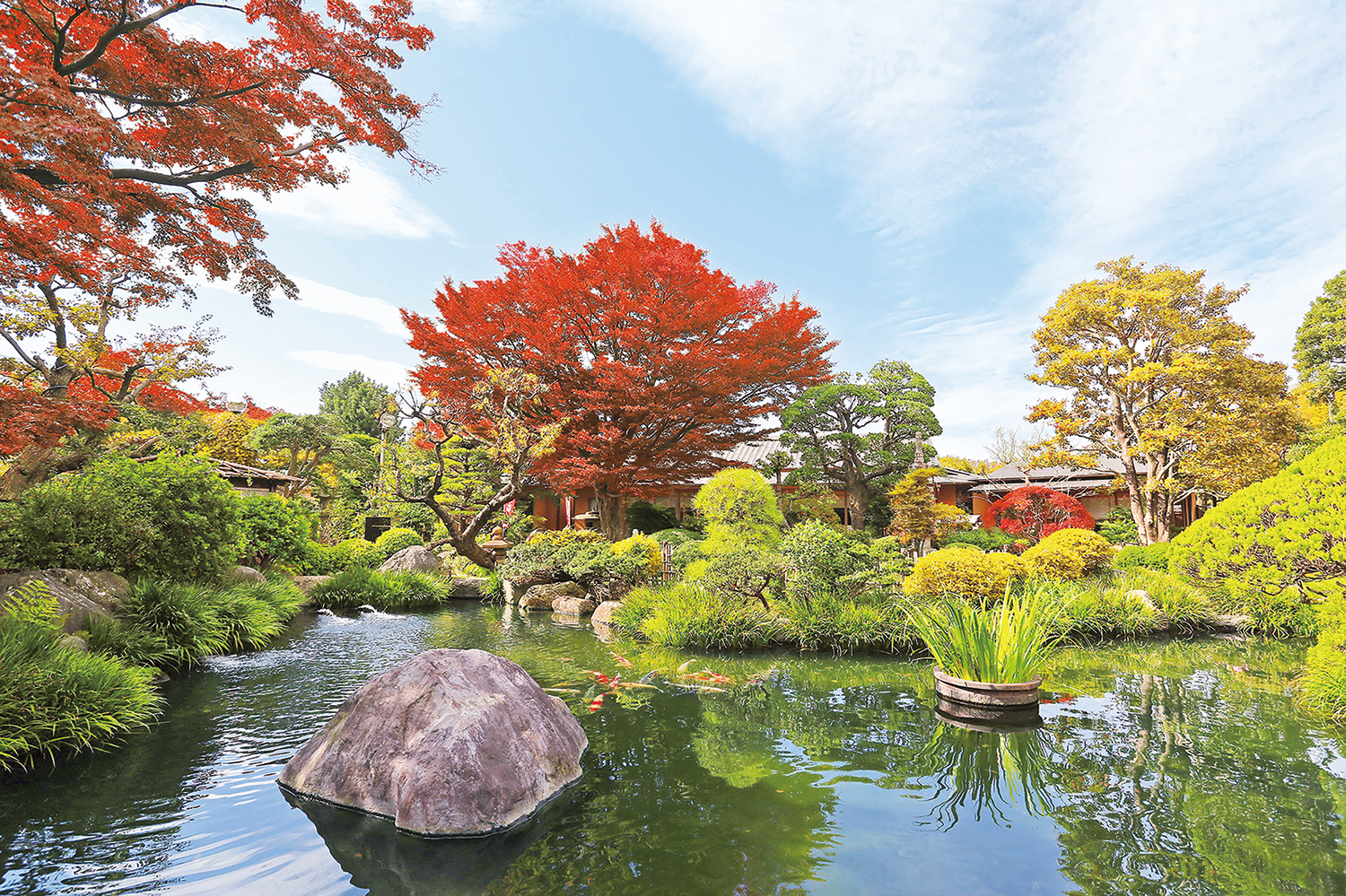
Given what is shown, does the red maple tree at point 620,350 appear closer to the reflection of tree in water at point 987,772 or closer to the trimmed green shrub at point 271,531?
Result: the trimmed green shrub at point 271,531

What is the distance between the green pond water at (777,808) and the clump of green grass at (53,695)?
21cm

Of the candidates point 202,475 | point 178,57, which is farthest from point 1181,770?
point 202,475

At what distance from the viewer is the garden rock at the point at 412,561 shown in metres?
13.7

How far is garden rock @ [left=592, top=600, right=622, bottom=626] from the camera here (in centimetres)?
997

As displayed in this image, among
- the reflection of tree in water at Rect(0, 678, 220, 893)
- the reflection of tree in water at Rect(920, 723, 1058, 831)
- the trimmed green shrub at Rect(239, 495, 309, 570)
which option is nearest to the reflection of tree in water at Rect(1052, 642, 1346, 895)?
the reflection of tree in water at Rect(920, 723, 1058, 831)

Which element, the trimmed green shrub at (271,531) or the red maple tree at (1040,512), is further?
the red maple tree at (1040,512)

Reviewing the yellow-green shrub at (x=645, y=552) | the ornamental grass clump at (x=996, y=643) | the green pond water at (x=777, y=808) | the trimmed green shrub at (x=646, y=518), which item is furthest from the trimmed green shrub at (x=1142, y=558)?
the trimmed green shrub at (x=646, y=518)

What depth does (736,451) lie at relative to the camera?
79.9ft

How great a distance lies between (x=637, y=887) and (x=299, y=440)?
55.4 ft

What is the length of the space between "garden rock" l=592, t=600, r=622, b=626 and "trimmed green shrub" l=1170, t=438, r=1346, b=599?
753cm

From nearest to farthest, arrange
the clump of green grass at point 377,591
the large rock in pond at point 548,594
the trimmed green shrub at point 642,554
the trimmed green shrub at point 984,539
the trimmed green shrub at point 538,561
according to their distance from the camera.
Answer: the trimmed green shrub at point 642,554
the clump of green grass at point 377,591
the large rock in pond at point 548,594
the trimmed green shrub at point 538,561
the trimmed green shrub at point 984,539

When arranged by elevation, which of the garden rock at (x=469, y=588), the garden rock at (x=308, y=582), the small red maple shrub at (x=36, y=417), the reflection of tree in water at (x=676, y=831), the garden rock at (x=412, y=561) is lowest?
the reflection of tree in water at (x=676, y=831)

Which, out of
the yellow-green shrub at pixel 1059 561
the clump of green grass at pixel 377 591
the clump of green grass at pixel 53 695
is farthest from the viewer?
the clump of green grass at pixel 377 591

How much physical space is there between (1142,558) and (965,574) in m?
6.01
